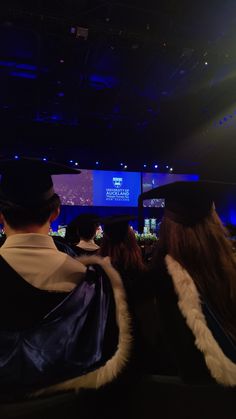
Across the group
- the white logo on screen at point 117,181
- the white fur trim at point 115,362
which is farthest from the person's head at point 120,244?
the white logo on screen at point 117,181

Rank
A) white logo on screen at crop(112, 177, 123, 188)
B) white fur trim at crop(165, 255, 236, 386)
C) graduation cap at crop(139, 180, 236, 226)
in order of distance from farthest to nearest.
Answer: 1. white logo on screen at crop(112, 177, 123, 188)
2. graduation cap at crop(139, 180, 236, 226)
3. white fur trim at crop(165, 255, 236, 386)

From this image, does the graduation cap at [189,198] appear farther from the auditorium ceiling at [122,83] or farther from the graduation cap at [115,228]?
the auditorium ceiling at [122,83]

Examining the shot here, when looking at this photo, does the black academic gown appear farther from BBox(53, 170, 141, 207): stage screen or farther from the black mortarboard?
BBox(53, 170, 141, 207): stage screen

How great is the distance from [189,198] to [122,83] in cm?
689

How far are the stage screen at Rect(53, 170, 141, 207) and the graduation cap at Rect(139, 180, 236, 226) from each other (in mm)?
10086

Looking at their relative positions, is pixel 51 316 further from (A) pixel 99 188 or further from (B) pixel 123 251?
(A) pixel 99 188

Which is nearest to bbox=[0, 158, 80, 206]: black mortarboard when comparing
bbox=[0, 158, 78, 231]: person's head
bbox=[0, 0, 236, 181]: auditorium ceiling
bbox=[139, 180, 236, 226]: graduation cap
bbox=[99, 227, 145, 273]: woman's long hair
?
bbox=[0, 158, 78, 231]: person's head

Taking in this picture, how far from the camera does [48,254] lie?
1201mm

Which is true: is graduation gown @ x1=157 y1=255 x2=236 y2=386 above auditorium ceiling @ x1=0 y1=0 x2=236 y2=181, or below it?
below

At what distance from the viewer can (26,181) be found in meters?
1.41

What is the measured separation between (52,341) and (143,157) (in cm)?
1166

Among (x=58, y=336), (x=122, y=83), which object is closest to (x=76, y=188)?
(x=122, y=83)

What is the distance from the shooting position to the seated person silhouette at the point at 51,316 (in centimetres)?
105

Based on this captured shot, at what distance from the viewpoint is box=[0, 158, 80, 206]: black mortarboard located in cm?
133
